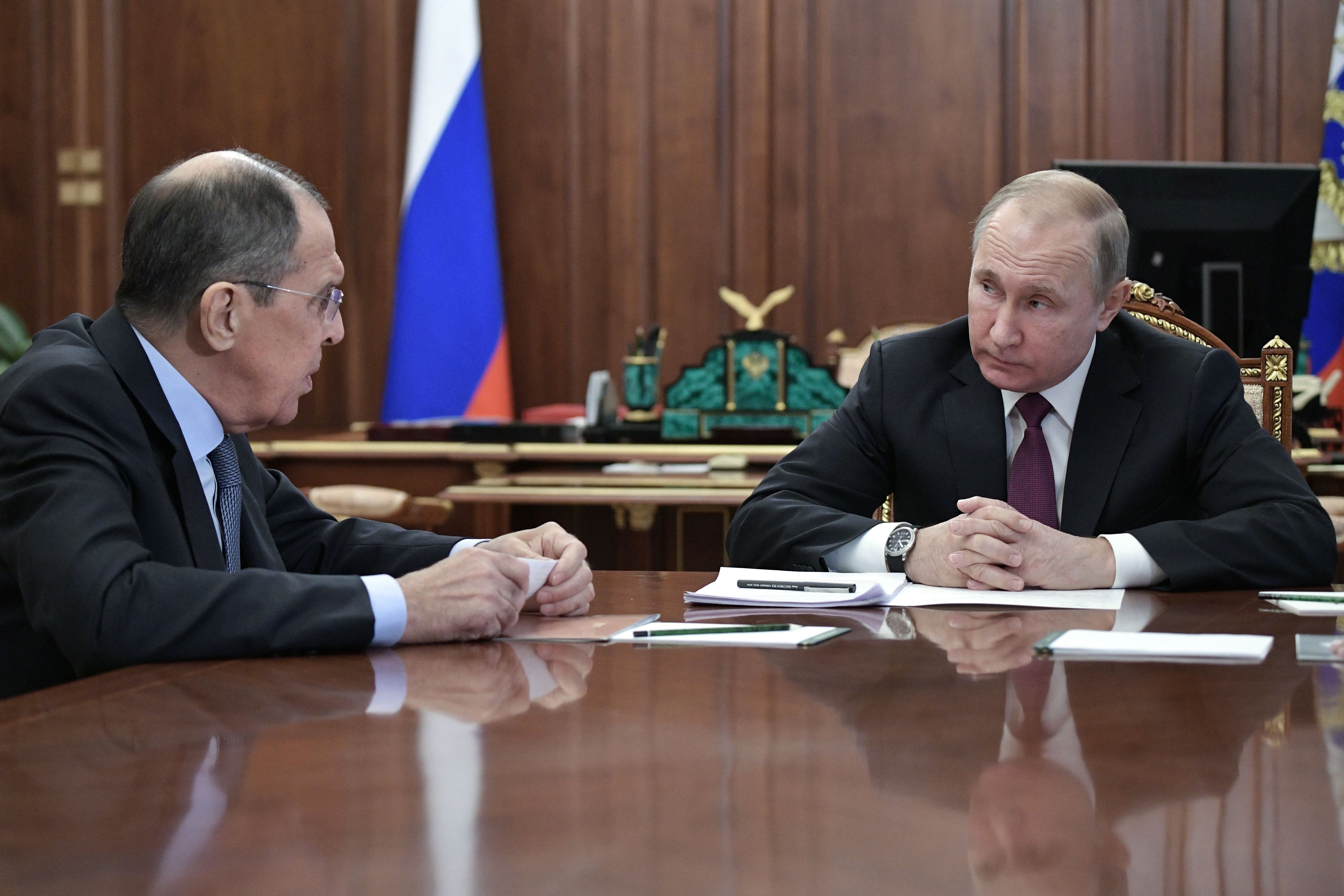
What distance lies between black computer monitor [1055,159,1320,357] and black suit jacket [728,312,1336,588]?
1322 mm

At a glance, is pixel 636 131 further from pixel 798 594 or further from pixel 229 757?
pixel 229 757

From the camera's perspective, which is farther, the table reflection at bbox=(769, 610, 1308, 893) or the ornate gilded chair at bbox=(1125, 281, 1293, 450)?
the ornate gilded chair at bbox=(1125, 281, 1293, 450)

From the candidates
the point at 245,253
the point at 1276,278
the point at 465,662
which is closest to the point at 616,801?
the point at 465,662

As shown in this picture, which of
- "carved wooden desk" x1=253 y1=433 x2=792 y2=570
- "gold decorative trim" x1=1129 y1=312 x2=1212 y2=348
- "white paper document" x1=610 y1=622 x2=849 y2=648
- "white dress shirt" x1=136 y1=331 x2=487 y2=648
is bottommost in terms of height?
"carved wooden desk" x1=253 y1=433 x2=792 y2=570

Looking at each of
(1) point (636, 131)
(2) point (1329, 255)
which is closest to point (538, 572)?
(1) point (636, 131)

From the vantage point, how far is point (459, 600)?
1521mm

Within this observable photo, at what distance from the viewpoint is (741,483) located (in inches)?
151

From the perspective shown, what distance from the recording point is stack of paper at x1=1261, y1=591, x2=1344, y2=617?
5.54 feet

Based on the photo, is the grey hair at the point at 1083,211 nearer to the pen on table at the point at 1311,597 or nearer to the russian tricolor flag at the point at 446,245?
the pen on table at the point at 1311,597

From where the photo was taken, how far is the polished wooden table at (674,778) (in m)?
0.77

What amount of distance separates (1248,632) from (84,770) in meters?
1.24

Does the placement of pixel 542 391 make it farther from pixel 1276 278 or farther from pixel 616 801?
pixel 616 801

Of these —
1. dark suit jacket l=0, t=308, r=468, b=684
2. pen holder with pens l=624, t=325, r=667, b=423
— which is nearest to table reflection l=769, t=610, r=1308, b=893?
dark suit jacket l=0, t=308, r=468, b=684

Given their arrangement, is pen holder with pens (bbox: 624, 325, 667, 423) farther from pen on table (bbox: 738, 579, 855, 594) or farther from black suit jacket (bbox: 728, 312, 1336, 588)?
pen on table (bbox: 738, 579, 855, 594)
